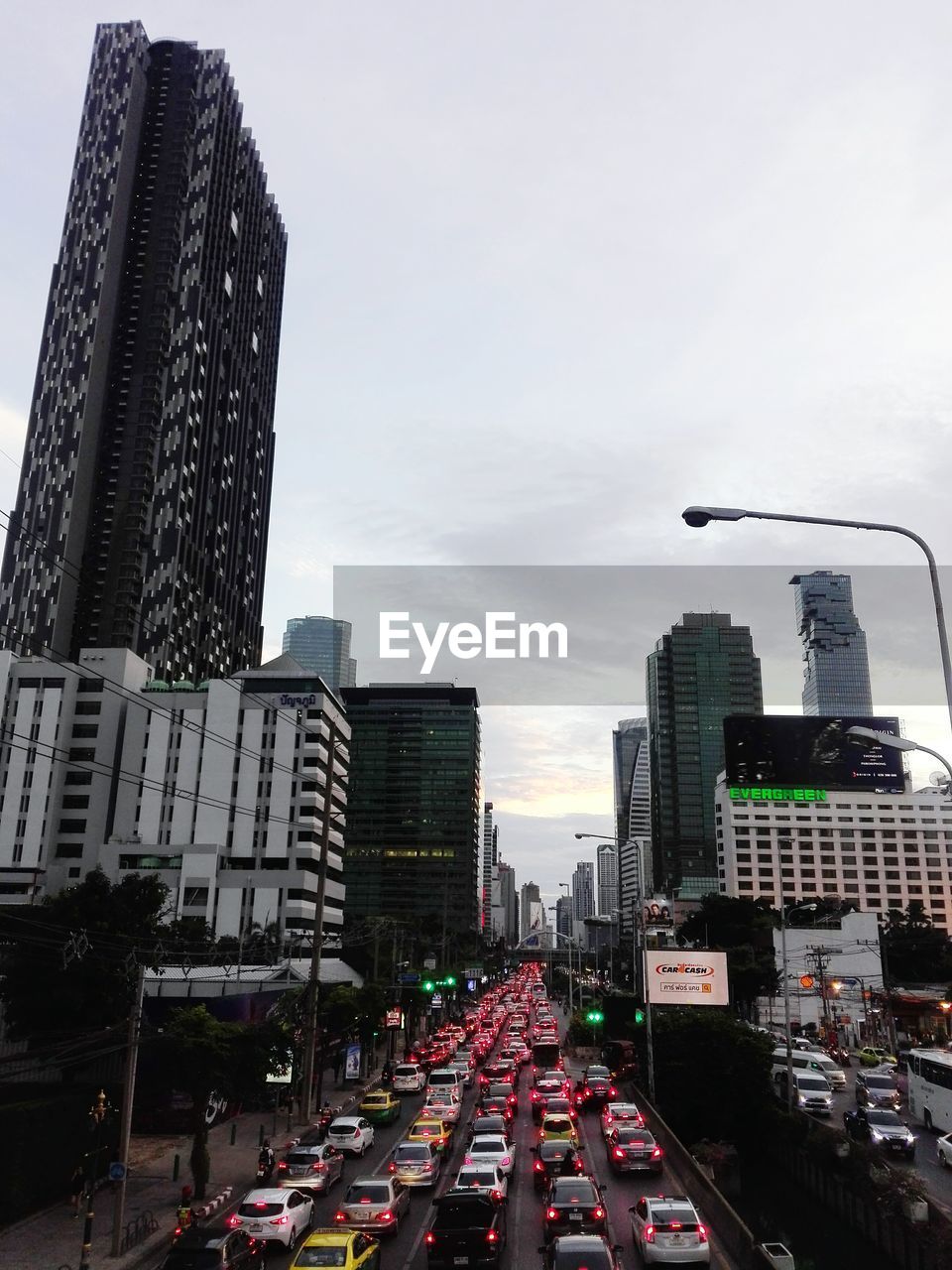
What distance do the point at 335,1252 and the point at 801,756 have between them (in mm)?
155869

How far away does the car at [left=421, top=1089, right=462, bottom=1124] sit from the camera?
131 ft

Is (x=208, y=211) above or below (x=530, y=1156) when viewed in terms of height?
above

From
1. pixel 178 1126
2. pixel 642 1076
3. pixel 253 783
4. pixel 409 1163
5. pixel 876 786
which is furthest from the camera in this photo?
pixel 876 786

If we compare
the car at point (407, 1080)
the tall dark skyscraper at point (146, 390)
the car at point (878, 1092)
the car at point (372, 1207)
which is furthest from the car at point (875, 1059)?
the tall dark skyscraper at point (146, 390)

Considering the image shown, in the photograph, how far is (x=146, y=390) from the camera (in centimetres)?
16675

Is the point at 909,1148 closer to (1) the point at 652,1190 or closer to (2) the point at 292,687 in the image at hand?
A: (1) the point at 652,1190

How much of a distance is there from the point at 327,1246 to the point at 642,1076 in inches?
1525

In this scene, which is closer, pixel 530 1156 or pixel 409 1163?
pixel 409 1163

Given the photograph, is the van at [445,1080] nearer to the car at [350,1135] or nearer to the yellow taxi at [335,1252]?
the car at [350,1135]

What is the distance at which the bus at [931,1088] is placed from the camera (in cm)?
4206

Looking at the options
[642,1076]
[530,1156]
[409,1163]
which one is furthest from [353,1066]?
[409,1163]

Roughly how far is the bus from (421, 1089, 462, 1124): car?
21445 mm

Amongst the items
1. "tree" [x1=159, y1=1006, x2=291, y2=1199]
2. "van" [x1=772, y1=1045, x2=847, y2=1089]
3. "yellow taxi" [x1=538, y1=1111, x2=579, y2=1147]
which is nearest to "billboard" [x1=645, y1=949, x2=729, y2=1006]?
"van" [x1=772, y1=1045, x2=847, y2=1089]

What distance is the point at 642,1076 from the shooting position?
54.0m
